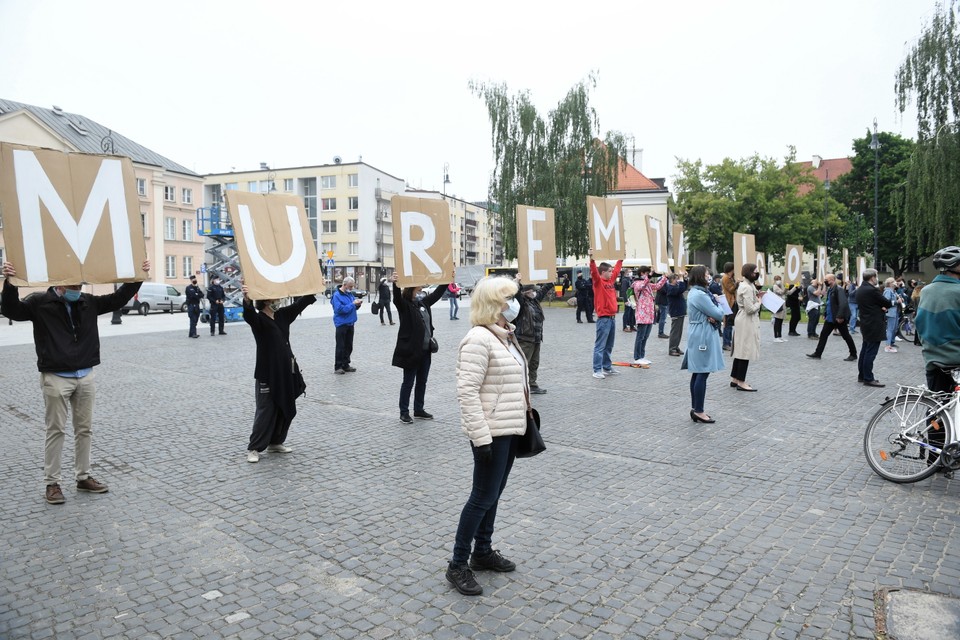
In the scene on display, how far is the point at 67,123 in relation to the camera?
57250 mm

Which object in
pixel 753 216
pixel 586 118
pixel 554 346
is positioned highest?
pixel 586 118

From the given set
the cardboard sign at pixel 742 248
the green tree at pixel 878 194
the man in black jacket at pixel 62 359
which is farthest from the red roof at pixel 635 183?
the man in black jacket at pixel 62 359

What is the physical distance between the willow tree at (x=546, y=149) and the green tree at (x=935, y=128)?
17.2m

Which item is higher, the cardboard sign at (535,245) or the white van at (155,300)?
the cardboard sign at (535,245)

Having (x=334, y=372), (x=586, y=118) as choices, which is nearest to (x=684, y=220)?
(x=586, y=118)

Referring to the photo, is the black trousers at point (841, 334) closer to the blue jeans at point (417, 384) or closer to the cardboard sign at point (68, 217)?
the blue jeans at point (417, 384)

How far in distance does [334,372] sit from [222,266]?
24.1m

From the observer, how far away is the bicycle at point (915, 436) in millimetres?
5664

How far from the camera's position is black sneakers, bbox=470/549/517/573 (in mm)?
4211

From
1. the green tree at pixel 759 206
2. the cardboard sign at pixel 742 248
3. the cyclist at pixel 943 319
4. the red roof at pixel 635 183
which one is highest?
the red roof at pixel 635 183

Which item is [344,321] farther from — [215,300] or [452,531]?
[215,300]

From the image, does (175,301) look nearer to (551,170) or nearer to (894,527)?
(551,170)

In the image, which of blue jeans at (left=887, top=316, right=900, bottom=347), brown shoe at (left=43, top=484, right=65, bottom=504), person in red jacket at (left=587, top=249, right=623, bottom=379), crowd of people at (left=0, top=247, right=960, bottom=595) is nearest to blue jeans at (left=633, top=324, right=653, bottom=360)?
person in red jacket at (left=587, top=249, right=623, bottom=379)

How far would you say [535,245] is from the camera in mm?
10953
